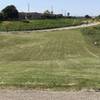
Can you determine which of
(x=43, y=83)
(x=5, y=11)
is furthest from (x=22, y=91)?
(x=5, y=11)

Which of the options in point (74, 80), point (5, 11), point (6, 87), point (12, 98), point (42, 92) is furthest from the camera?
point (5, 11)

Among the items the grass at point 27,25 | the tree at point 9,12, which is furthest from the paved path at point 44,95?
the tree at point 9,12

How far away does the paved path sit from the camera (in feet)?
32.4

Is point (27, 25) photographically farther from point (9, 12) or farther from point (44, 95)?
point (44, 95)

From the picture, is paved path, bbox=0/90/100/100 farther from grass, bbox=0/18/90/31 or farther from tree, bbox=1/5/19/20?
tree, bbox=1/5/19/20

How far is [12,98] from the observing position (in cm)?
988

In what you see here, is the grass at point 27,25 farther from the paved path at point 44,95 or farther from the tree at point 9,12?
the paved path at point 44,95

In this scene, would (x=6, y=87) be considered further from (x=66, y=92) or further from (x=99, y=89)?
(x=99, y=89)

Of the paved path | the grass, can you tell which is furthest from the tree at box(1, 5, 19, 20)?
the paved path

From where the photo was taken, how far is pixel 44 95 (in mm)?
10195

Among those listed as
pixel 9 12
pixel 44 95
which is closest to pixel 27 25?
pixel 9 12

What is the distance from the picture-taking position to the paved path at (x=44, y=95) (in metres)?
9.86

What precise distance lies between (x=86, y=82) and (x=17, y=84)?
1.97m

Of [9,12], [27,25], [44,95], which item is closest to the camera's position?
[44,95]
